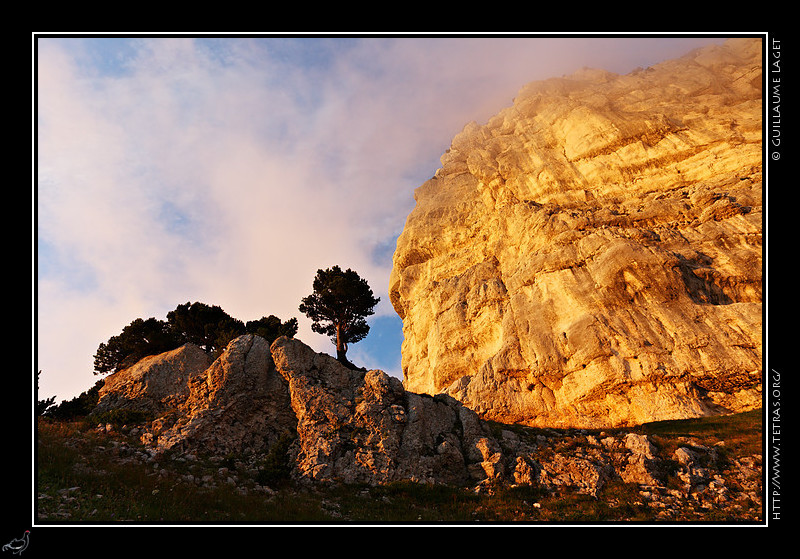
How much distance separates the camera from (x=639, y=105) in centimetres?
7331

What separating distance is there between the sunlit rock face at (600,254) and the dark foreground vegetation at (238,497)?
24.8 m

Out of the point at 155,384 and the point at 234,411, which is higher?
the point at 155,384

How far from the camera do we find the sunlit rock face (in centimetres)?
4169

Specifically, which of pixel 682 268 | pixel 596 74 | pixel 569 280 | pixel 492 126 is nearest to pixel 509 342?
pixel 569 280

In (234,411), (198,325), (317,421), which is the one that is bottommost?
(317,421)

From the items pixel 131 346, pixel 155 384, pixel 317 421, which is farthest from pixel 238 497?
pixel 131 346

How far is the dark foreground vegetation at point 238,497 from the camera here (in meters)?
14.1

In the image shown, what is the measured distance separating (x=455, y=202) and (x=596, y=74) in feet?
154

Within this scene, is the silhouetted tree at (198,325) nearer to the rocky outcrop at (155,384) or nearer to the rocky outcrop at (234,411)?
the rocky outcrop at (155,384)

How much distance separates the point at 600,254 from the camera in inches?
2063

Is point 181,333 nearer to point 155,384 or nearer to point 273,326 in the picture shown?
point 273,326

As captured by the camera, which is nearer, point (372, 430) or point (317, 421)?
point (372, 430)
